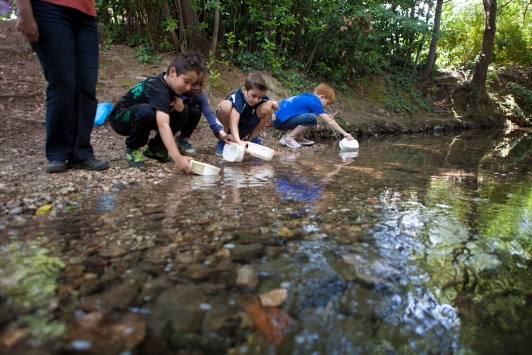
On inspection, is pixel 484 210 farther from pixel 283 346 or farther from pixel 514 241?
pixel 283 346

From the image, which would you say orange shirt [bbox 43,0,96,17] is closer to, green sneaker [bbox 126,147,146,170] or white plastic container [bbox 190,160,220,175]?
green sneaker [bbox 126,147,146,170]

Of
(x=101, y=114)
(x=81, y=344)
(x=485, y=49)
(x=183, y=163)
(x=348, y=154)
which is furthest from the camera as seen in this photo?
(x=485, y=49)

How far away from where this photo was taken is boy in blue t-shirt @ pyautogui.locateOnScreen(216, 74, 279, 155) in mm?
3746

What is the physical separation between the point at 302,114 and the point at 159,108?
275cm

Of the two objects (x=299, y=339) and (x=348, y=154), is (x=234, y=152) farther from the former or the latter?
(x=299, y=339)

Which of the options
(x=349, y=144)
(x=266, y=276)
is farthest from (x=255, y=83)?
(x=266, y=276)

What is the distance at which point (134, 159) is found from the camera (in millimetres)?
3082

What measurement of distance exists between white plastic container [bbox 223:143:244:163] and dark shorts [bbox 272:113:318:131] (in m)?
1.78

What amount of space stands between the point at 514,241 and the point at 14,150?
3958mm

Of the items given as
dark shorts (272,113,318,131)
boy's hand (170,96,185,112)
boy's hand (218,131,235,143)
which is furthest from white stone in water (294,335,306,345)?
→ dark shorts (272,113,318,131)

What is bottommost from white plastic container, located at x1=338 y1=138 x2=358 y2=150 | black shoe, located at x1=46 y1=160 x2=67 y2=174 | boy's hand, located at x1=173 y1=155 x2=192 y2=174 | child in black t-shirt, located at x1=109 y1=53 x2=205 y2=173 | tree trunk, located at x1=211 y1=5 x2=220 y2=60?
white plastic container, located at x1=338 y1=138 x2=358 y2=150

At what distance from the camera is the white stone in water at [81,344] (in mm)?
816

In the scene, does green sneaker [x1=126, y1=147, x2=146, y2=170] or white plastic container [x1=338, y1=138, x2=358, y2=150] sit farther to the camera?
white plastic container [x1=338, y1=138, x2=358, y2=150]

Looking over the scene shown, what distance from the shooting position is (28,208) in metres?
1.79
